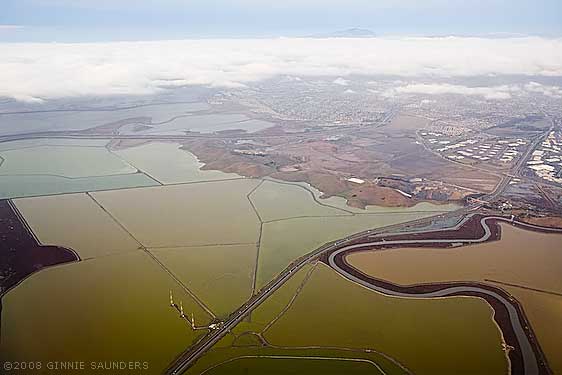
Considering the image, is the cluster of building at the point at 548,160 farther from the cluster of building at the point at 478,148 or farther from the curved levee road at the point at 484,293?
the curved levee road at the point at 484,293

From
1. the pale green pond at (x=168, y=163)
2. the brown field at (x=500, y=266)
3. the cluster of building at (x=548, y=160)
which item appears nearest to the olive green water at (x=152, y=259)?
the pale green pond at (x=168, y=163)

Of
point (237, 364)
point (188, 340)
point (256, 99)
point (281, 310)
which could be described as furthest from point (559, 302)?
point (256, 99)

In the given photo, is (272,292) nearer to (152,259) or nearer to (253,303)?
(253,303)

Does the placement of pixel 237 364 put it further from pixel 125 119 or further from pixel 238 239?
pixel 125 119

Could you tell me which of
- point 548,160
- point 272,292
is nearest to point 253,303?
point 272,292

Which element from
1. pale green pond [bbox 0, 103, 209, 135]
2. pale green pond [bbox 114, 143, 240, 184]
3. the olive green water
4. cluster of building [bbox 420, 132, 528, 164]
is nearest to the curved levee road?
the olive green water

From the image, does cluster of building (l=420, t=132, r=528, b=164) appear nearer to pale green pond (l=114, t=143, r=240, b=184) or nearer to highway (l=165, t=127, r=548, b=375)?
highway (l=165, t=127, r=548, b=375)
